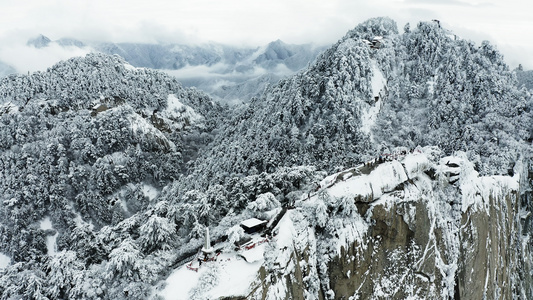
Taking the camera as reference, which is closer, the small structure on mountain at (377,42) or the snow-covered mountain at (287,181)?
the snow-covered mountain at (287,181)

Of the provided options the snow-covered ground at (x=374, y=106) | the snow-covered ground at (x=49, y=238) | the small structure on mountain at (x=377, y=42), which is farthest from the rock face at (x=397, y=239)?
the snow-covered ground at (x=49, y=238)

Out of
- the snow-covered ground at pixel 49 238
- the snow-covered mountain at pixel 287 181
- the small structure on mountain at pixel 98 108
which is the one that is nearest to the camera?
the snow-covered mountain at pixel 287 181

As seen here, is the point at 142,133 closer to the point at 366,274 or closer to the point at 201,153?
the point at 201,153

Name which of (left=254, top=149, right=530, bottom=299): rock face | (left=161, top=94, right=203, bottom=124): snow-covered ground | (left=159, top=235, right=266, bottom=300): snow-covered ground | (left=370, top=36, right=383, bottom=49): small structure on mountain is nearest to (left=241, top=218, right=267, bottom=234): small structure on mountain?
(left=254, top=149, right=530, bottom=299): rock face

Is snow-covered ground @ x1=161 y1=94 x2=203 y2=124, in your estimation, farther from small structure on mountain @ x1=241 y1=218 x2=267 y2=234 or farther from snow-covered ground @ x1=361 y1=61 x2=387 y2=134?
small structure on mountain @ x1=241 y1=218 x2=267 y2=234

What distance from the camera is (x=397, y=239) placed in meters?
33.7

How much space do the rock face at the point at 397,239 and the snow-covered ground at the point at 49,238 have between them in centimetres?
6662

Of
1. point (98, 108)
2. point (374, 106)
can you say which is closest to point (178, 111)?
point (98, 108)

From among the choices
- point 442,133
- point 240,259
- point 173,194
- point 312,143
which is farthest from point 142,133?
point 240,259

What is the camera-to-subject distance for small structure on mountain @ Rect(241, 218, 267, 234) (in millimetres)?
29925

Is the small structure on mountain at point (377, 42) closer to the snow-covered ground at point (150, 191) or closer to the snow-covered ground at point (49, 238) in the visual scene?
the snow-covered ground at point (150, 191)

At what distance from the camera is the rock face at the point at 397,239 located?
28.6 m

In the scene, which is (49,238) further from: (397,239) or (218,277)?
(397,239)

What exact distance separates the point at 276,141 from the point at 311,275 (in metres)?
43.3
